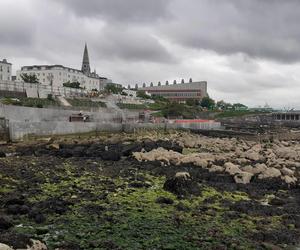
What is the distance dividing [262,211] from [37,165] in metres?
15.0

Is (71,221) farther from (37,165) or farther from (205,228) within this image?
(37,165)

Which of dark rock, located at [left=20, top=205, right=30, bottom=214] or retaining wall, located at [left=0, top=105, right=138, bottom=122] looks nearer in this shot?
dark rock, located at [left=20, top=205, right=30, bottom=214]

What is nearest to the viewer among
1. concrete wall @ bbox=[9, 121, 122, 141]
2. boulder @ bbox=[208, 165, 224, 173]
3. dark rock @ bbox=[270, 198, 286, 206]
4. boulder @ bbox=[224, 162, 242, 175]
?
dark rock @ bbox=[270, 198, 286, 206]

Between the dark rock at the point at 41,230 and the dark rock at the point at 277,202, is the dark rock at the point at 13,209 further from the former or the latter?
the dark rock at the point at 277,202

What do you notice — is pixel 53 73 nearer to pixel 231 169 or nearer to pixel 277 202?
pixel 231 169

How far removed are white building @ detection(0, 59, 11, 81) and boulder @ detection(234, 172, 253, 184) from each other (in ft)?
366

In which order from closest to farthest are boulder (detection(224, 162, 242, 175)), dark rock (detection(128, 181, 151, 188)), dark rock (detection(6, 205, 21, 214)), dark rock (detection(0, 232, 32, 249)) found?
dark rock (detection(0, 232, 32, 249)), dark rock (detection(6, 205, 21, 214)), dark rock (detection(128, 181, 151, 188)), boulder (detection(224, 162, 242, 175))

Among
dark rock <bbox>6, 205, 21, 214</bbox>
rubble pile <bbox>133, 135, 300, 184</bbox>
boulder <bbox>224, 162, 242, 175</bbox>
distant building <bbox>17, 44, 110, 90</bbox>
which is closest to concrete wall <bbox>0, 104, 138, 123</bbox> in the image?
rubble pile <bbox>133, 135, 300, 184</bbox>

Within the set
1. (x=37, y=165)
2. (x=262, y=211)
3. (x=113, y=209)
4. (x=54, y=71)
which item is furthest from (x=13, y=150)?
(x=54, y=71)

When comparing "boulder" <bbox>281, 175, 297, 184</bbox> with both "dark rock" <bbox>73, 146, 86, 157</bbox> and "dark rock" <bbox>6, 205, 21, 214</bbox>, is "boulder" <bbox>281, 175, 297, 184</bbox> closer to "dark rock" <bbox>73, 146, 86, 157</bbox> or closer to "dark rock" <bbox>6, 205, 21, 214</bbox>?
"dark rock" <bbox>6, 205, 21, 214</bbox>

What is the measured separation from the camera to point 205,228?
1448 centimetres

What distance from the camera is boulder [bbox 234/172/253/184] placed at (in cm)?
2323

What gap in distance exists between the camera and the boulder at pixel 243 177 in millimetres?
23234

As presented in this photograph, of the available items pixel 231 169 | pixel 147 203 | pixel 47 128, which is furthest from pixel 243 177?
pixel 47 128
